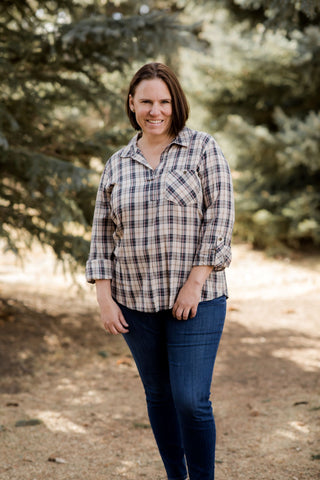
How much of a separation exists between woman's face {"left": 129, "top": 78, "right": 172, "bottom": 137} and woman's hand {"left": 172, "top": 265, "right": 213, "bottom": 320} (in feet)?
2.16

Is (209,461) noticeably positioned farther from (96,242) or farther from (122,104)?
(122,104)

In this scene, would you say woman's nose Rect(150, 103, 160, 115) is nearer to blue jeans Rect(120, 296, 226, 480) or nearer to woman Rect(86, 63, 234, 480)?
woman Rect(86, 63, 234, 480)

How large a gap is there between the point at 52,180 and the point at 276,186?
21.1 ft

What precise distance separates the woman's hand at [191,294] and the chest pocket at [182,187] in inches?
11.5

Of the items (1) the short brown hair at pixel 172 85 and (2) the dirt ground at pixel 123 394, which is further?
(2) the dirt ground at pixel 123 394

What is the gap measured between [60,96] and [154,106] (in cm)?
337

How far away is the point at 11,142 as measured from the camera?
480cm

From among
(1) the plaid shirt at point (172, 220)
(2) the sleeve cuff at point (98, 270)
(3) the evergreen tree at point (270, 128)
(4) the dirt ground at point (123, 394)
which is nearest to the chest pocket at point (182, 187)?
(1) the plaid shirt at point (172, 220)

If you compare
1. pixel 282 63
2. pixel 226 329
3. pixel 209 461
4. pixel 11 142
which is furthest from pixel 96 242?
pixel 282 63

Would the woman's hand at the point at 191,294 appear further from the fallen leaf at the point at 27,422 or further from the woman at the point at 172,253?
the fallen leaf at the point at 27,422

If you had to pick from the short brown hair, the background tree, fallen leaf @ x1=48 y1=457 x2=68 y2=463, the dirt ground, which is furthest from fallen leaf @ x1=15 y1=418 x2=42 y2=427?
the short brown hair

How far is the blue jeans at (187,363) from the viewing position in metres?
2.08

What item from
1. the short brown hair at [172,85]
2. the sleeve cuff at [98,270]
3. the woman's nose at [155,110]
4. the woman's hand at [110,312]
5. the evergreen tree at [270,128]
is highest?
the evergreen tree at [270,128]

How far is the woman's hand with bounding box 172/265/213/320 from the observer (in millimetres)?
2033
